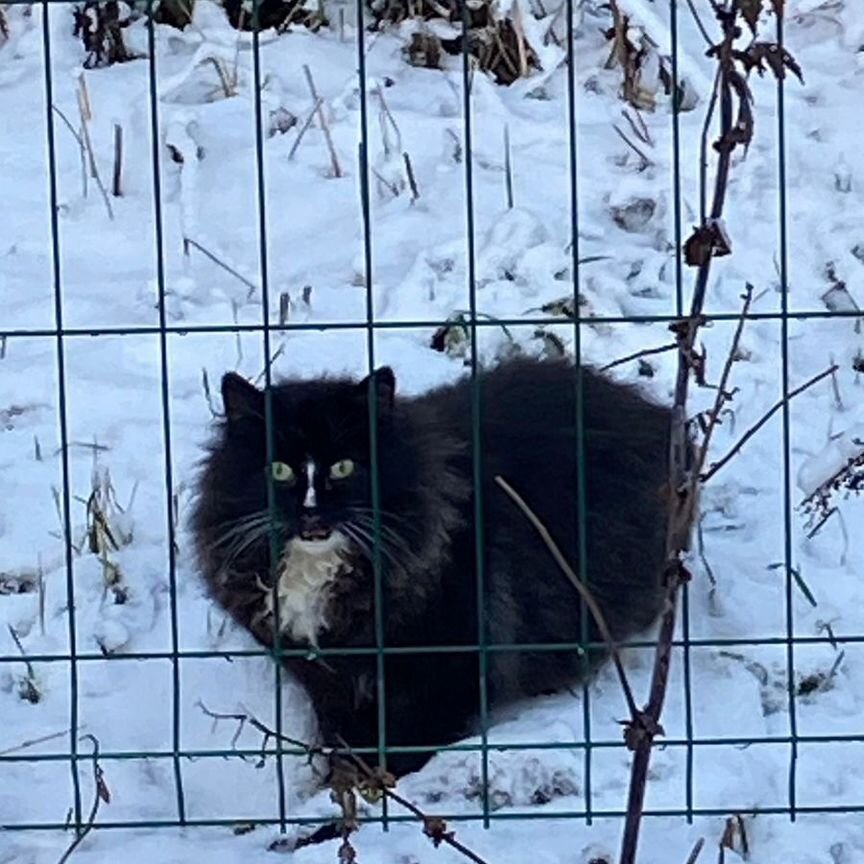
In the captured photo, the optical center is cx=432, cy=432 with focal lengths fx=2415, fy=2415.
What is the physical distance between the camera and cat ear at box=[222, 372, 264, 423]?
466 cm

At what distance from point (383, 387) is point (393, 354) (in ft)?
5.43

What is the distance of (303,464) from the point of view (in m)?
4.57

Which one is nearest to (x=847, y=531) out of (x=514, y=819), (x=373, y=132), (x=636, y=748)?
(x=514, y=819)

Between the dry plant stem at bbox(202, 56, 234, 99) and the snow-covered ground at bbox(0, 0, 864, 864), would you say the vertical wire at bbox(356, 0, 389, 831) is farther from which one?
the dry plant stem at bbox(202, 56, 234, 99)

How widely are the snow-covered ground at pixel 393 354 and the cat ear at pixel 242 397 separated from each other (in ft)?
1.43

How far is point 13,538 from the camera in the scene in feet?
18.4

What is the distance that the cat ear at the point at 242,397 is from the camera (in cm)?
466

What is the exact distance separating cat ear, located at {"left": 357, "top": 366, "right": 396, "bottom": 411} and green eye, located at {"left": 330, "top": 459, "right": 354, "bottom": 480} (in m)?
0.14

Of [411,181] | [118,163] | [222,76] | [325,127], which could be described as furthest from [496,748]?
[222,76]

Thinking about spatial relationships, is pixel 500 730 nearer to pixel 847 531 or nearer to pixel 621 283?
pixel 847 531

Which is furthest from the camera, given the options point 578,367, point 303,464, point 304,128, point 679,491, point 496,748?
point 304,128

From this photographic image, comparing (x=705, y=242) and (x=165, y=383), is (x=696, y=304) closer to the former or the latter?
(x=705, y=242)

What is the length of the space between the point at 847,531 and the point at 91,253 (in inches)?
98.4

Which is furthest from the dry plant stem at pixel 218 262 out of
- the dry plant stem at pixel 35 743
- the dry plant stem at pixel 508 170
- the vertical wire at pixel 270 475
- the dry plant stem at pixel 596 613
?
the dry plant stem at pixel 596 613
